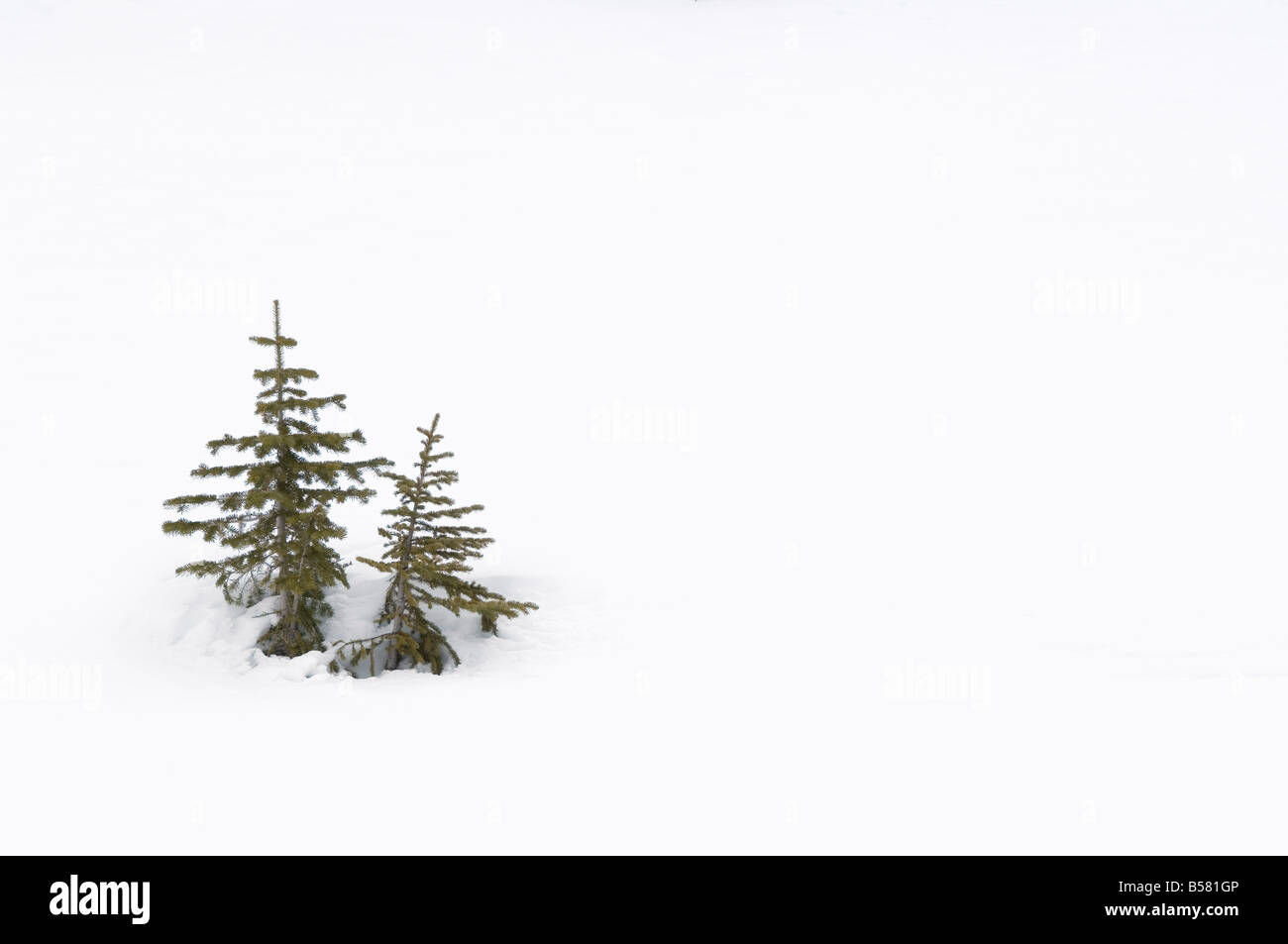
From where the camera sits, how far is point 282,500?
12.6m

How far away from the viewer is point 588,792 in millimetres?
8844

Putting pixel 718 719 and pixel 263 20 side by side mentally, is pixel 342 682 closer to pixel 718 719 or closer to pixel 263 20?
pixel 718 719

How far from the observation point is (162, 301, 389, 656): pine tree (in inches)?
496

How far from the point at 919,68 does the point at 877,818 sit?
112 m

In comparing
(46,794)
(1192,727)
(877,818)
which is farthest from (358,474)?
(1192,727)

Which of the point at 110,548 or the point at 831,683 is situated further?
the point at 110,548

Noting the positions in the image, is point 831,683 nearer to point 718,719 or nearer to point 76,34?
point 718,719

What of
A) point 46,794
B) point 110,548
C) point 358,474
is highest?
point 358,474

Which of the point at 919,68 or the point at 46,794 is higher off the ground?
the point at 919,68

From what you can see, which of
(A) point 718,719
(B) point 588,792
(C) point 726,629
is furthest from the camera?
(C) point 726,629

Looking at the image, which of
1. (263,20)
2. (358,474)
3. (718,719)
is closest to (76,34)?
(263,20)

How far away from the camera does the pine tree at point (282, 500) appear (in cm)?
1259

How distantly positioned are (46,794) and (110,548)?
33.0 ft

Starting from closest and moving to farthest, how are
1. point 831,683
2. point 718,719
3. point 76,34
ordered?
1. point 718,719
2. point 831,683
3. point 76,34
